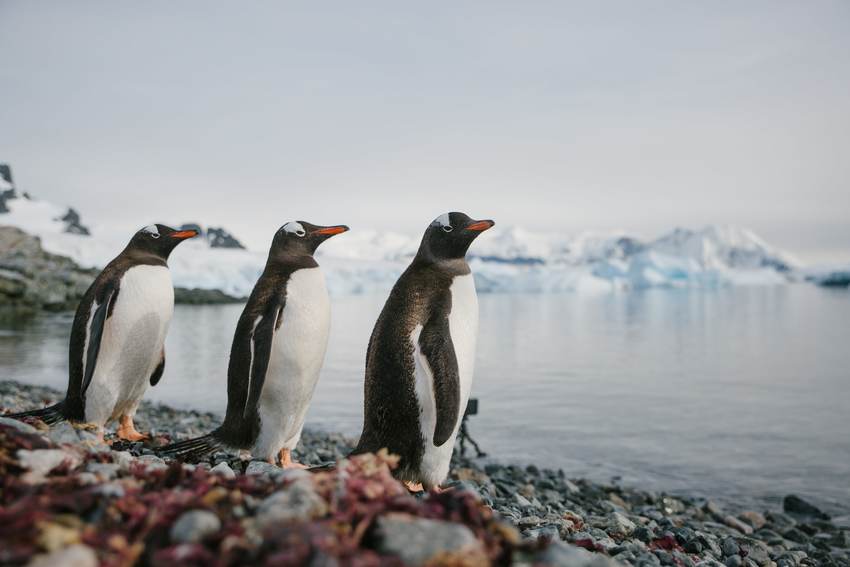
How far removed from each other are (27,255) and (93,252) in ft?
45.1

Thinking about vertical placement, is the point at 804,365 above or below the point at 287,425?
below

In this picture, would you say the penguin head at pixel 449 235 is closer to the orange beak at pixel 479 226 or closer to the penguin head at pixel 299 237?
the orange beak at pixel 479 226

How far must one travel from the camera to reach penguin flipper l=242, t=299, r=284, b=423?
4.21m

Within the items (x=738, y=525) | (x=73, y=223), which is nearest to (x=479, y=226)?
(x=738, y=525)

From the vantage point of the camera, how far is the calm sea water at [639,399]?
9.14 metres

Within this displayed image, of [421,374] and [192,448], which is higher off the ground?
[421,374]

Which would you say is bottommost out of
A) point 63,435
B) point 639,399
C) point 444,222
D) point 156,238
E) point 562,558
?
point 639,399

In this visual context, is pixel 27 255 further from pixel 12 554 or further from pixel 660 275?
pixel 660 275

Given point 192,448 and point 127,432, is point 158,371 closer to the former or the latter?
point 127,432

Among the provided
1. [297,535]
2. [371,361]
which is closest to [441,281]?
[371,361]

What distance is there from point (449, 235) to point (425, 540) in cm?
245

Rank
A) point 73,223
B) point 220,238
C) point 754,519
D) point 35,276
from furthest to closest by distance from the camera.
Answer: point 220,238 < point 73,223 < point 35,276 < point 754,519

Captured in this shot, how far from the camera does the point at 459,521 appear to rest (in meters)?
→ 2.10

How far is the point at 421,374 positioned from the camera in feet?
12.5
